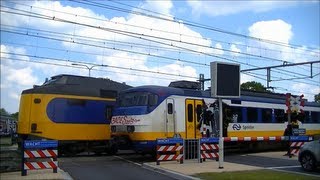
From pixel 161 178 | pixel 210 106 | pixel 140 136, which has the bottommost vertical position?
pixel 161 178

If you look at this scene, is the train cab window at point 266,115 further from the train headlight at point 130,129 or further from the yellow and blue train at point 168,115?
the train headlight at point 130,129

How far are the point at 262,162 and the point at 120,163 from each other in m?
6.12

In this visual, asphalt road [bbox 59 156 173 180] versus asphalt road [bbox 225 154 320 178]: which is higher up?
asphalt road [bbox 225 154 320 178]

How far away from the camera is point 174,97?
21.6 m

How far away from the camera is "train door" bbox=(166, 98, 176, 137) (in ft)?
69.7

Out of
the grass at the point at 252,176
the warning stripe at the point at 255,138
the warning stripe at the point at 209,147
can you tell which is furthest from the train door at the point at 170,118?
the grass at the point at 252,176

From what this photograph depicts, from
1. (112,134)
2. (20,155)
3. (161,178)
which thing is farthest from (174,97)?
(20,155)

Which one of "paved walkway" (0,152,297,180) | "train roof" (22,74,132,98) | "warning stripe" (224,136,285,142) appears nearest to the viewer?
"paved walkway" (0,152,297,180)

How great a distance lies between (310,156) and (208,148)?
4528mm

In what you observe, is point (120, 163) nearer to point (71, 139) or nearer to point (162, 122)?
point (162, 122)

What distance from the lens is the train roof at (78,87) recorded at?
75.0 ft

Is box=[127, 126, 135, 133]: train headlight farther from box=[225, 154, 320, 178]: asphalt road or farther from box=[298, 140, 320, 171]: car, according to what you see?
box=[298, 140, 320, 171]: car

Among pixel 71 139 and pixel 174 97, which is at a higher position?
pixel 174 97

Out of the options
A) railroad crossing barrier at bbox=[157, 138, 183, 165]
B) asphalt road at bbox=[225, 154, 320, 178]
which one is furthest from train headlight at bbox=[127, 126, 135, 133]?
asphalt road at bbox=[225, 154, 320, 178]
